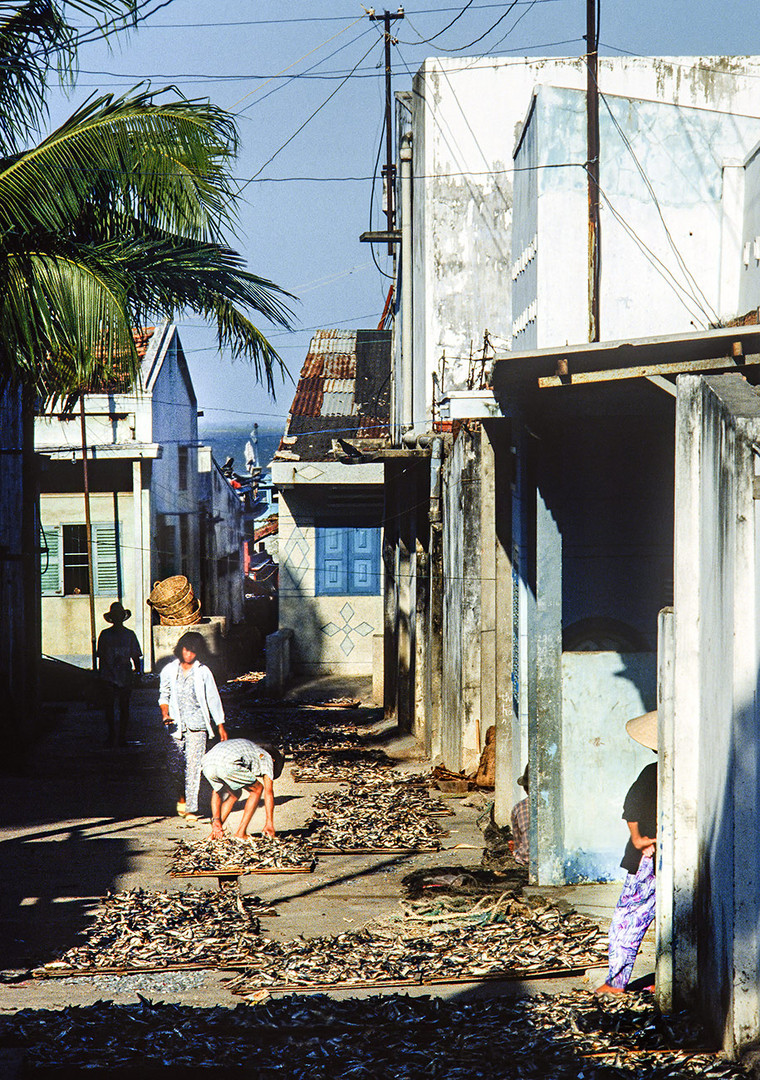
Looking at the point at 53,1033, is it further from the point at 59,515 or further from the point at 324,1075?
the point at 59,515

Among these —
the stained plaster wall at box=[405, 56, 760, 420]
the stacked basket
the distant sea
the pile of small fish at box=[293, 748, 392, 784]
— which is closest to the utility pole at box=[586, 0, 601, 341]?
the pile of small fish at box=[293, 748, 392, 784]

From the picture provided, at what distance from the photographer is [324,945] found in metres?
6.64

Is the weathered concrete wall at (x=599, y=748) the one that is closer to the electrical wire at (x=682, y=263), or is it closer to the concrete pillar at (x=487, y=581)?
the concrete pillar at (x=487, y=581)

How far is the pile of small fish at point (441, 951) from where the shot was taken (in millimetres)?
6105

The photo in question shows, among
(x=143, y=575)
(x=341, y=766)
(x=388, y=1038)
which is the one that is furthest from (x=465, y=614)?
(x=143, y=575)

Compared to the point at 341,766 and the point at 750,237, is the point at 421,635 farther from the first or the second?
the point at 750,237

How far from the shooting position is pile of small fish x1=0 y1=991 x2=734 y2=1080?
15.8ft

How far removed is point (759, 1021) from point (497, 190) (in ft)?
45.0

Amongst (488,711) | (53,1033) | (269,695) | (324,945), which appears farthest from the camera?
(269,695)

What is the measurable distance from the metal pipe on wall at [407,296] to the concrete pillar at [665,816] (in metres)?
11.7

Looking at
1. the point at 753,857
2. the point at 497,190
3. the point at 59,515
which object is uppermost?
the point at 497,190

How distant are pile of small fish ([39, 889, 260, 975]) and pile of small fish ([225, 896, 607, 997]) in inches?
11.2

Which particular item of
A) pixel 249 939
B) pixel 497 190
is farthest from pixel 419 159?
pixel 249 939

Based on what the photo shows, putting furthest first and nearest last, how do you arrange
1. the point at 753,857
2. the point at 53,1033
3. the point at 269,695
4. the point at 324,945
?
the point at 269,695, the point at 324,945, the point at 53,1033, the point at 753,857
